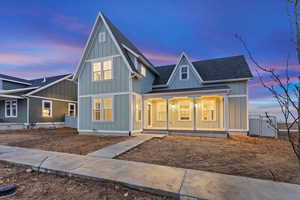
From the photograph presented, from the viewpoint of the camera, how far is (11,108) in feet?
57.5

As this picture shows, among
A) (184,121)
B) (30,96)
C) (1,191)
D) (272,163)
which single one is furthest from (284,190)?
(30,96)

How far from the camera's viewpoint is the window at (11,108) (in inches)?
680

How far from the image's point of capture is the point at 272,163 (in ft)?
16.8

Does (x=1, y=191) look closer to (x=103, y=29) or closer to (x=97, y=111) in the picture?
(x=97, y=111)

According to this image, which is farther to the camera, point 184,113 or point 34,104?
point 34,104

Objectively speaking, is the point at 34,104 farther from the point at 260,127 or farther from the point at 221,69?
the point at 260,127

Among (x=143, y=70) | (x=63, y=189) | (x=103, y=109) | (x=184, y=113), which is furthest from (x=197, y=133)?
(x=63, y=189)

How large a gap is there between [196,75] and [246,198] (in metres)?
11.3

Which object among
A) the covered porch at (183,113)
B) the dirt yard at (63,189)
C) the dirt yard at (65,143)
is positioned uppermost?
the covered porch at (183,113)

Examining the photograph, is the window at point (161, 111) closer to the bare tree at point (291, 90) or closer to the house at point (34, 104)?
the bare tree at point (291, 90)

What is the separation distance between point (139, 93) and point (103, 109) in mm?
3162

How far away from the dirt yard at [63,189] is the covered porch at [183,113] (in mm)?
8671

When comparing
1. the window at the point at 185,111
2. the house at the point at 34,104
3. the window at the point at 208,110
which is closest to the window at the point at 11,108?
the house at the point at 34,104

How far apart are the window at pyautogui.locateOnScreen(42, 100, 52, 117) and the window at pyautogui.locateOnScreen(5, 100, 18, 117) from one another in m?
2.73
